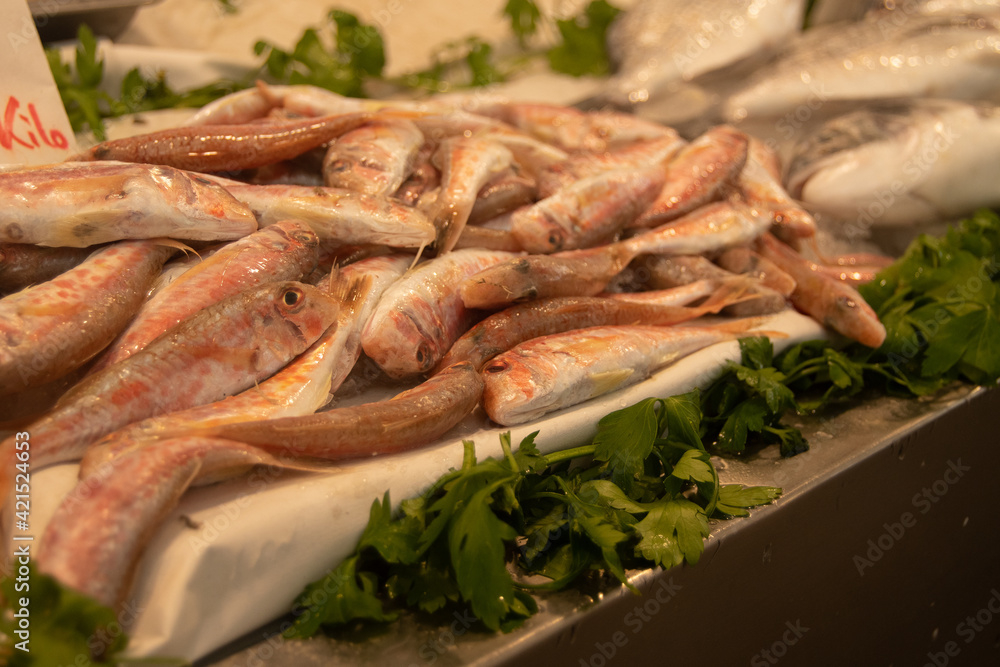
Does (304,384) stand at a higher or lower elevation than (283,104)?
lower

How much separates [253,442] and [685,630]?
96cm

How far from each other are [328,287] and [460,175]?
51cm

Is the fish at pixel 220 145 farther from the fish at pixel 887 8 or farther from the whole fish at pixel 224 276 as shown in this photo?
the fish at pixel 887 8

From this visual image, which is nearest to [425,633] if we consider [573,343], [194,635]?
[194,635]

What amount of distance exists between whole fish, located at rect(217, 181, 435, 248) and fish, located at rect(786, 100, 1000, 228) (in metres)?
1.82

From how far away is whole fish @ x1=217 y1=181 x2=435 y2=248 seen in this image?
5.15 feet

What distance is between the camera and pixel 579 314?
66.7 inches

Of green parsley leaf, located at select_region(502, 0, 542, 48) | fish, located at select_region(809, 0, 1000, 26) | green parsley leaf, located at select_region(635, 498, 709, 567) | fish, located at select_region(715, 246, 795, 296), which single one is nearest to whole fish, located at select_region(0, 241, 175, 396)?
green parsley leaf, located at select_region(635, 498, 709, 567)

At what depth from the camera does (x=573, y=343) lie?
1571mm

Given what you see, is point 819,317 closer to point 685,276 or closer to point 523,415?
point 685,276

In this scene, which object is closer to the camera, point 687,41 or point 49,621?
point 49,621

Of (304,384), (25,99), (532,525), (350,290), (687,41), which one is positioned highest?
(25,99)

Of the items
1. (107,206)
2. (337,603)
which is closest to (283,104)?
(107,206)

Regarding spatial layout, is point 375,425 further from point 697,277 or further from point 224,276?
point 697,277
